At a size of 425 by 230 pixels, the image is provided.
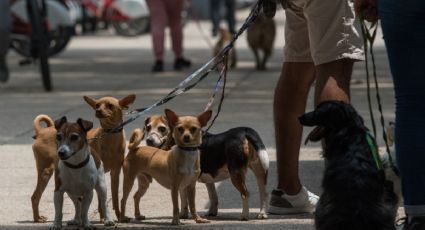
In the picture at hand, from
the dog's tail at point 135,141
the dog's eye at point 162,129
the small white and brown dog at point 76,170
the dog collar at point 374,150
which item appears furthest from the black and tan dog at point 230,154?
the dog collar at point 374,150

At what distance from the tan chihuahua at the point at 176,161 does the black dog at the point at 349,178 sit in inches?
36.2

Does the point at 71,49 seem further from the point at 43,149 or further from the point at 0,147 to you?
the point at 43,149

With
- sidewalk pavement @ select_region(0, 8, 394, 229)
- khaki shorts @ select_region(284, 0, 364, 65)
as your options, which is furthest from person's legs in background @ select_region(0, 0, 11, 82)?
khaki shorts @ select_region(284, 0, 364, 65)

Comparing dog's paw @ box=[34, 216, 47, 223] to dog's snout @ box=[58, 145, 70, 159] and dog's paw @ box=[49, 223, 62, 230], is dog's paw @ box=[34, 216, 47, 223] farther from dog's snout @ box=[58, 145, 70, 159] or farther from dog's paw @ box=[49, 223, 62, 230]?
dog's snout @ box=[58, 145, 70, 159]

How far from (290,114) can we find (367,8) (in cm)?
122

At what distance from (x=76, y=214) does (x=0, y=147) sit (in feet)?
11.5

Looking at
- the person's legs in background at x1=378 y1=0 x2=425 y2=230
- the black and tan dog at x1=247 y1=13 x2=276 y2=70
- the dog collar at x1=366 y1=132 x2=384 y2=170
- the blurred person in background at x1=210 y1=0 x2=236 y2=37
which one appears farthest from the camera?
the blurred person in background at x1=210 y1=0 x2=236 y2=37

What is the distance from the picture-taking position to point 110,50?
24047 mm

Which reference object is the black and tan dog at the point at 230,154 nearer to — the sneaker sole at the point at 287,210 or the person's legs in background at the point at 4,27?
the sneaker sole at the point at 287,210

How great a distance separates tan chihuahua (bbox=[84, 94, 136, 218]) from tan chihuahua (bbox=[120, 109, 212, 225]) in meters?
0.08

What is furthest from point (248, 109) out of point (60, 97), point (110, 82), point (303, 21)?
point (303, 21)

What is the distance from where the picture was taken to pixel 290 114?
283 inches

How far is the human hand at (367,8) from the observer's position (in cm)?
610

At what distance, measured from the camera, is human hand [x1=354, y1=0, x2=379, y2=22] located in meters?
6.10
